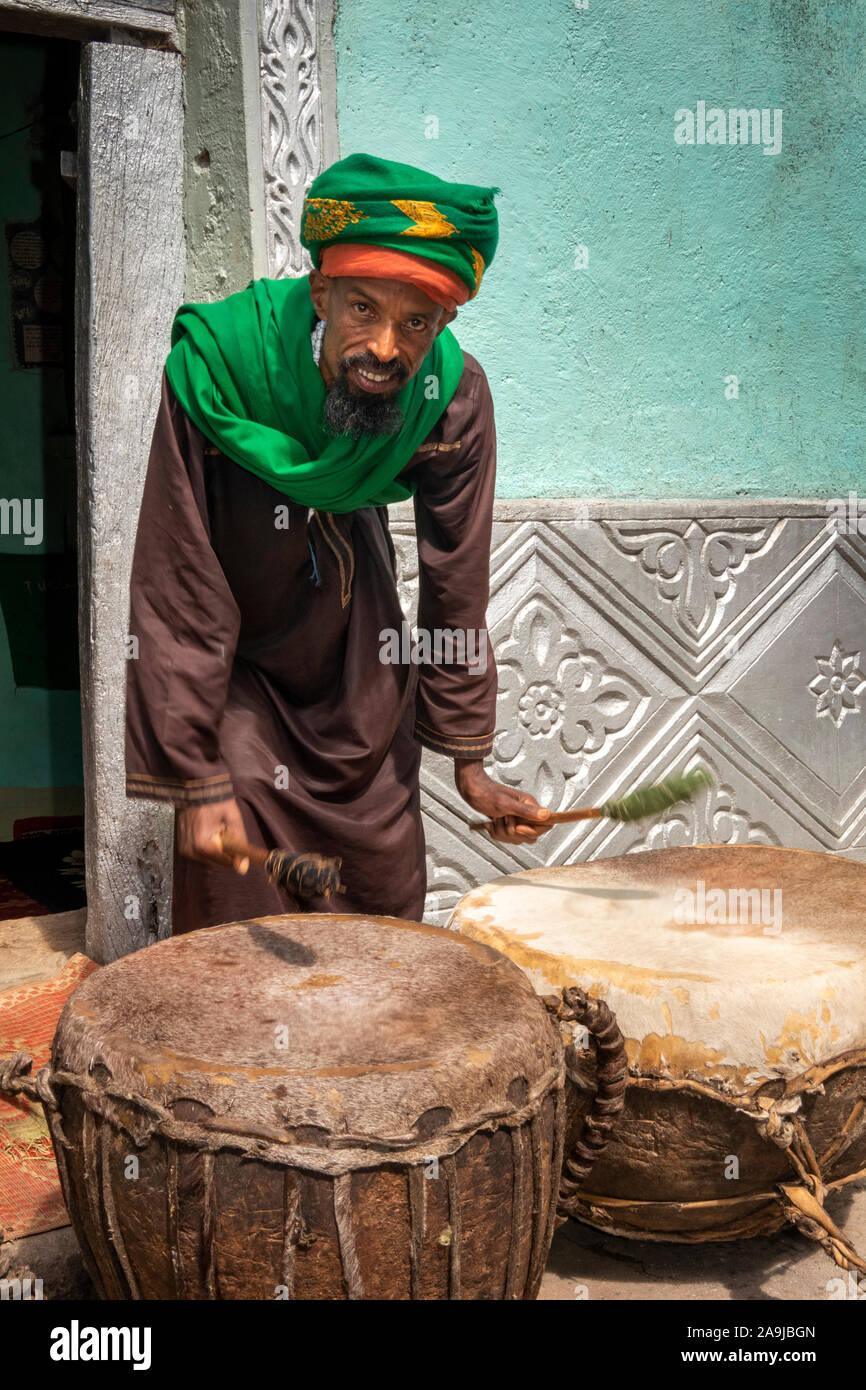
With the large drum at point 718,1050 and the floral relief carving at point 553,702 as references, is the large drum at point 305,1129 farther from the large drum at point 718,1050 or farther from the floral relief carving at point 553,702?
the floral relief carving at point 553,702

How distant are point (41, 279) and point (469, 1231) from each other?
484 cm

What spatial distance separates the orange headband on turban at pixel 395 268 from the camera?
2.33 m

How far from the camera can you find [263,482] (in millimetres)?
2549

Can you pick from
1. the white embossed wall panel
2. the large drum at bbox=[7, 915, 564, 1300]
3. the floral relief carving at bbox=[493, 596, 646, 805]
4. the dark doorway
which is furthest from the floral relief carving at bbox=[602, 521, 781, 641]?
the dark doorway

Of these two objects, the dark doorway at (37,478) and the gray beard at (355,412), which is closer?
the gray beard at (355,412)

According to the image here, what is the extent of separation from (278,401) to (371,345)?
0.78 ft

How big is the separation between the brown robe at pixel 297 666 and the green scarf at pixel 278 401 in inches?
2.6

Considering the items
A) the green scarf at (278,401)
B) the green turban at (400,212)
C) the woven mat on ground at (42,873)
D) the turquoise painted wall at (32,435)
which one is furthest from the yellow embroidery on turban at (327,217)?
the turquoise painted wall at (32,435)

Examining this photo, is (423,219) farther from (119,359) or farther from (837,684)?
(837,684)

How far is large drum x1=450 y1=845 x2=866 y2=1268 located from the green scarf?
89cm

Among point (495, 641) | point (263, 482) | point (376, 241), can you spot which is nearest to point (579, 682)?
point (495, 641)

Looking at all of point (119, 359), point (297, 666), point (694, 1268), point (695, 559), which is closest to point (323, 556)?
point (297, 666)

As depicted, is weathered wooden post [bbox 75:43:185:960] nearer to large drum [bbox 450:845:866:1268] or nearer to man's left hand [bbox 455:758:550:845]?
man's left hand [bbox 455:758:550:845]
